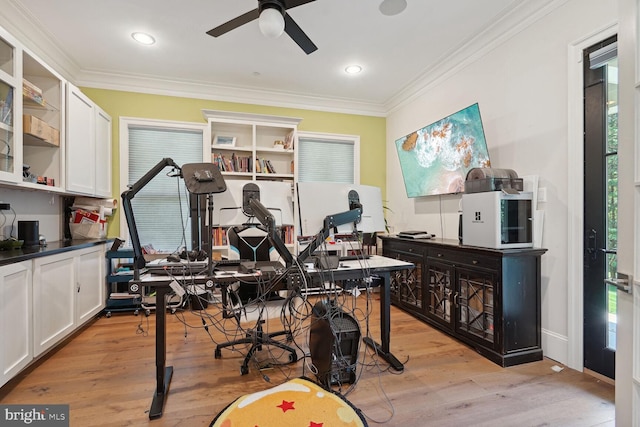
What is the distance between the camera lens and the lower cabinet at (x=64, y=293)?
6.87ft

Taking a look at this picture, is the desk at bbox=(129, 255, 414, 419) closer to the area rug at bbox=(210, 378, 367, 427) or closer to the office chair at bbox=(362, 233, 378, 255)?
the area rug at bbox=(210, 378, 367, 427)

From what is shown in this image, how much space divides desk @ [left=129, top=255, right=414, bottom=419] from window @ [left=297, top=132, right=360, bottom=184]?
223cm

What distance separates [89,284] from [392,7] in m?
3.81

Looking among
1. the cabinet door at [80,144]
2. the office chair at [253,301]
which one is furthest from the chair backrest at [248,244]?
the cabinet door at [80,144]

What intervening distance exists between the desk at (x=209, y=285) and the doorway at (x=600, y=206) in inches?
50.0

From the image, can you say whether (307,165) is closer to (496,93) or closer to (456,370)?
(496,93)

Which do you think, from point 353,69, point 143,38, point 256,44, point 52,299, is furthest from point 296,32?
point 52,299

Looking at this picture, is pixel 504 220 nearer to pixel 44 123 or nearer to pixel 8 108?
pixel 8 108

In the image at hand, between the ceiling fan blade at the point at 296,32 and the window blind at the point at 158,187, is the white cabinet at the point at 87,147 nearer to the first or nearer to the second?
the window blind at the point at 158,187

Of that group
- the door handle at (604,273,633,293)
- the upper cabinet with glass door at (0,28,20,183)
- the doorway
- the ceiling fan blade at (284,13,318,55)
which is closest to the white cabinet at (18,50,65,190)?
the upper cabinet with glass door at (0,28,20,183)

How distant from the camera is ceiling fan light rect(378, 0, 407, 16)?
7.52ft

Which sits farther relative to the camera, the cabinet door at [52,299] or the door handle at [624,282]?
the cabinet door at [52,299]

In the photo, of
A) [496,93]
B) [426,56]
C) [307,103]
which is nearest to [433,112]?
[426,56]

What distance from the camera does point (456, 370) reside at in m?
2.08
